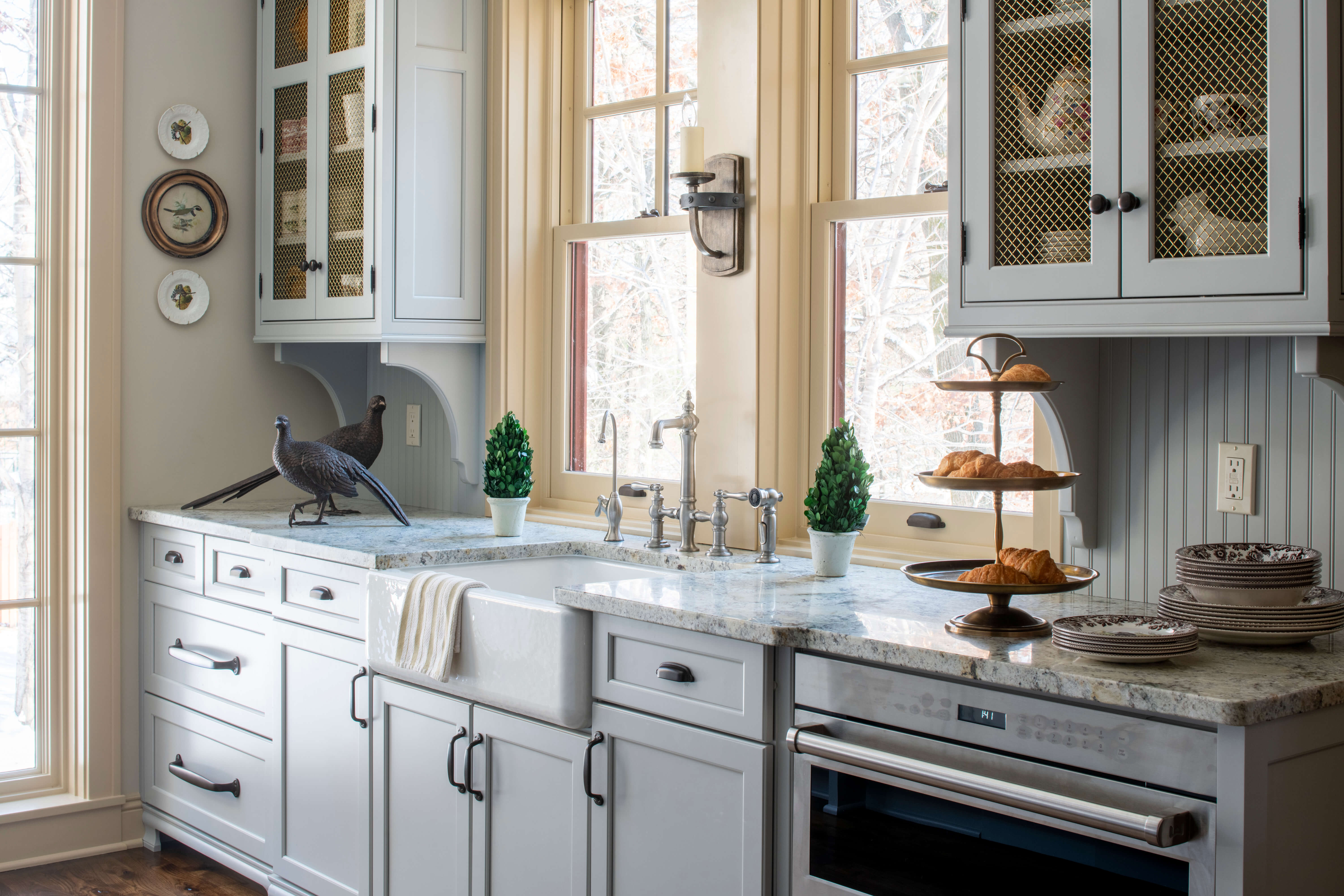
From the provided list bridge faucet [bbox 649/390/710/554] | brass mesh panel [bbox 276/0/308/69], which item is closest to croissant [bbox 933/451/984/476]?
bridge faucet [bbox 649/390/710/554]

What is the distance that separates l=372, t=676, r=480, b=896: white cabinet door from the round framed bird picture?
1.65 m

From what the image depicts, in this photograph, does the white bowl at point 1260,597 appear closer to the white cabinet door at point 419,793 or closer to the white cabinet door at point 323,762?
the white cabinet door at point 419,793

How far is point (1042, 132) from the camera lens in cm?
191

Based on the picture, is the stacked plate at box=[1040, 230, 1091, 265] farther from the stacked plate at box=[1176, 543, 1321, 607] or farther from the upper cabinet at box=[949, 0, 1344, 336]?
the stacked plate at box=[1176, 543, 1321, 607]

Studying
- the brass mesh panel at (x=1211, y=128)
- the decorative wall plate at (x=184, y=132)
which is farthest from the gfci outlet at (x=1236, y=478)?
the decorative wall plate at (x=184, y=132)

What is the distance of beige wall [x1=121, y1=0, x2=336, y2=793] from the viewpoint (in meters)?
3.57

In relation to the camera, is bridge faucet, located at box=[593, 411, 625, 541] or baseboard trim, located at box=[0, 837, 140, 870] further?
baseboard trim, located at box=[0, 837, 140, 870]

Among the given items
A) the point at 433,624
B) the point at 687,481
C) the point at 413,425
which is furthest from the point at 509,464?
the point at 413,425

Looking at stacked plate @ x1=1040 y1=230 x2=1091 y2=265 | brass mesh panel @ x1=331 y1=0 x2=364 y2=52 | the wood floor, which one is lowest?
the wood floor

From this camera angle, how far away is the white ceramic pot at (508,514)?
306 centimetres

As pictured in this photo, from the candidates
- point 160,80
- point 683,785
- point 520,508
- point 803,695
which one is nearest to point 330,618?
point 520,508

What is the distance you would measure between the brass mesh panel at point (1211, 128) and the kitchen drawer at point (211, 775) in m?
2.44

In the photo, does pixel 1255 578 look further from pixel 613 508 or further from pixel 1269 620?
pixel 613 508

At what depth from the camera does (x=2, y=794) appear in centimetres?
348
